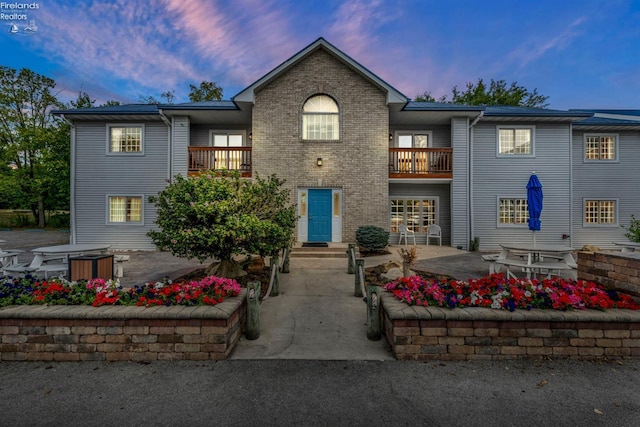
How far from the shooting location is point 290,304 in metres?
5.26

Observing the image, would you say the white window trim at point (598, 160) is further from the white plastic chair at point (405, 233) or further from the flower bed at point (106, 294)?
the flower bed at point (106, 294)

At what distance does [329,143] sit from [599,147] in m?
13.0

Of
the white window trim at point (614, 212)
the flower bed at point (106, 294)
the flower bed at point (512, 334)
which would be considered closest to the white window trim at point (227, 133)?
the flower bed at point (106, 294)

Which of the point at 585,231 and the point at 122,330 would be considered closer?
the point at 122,330

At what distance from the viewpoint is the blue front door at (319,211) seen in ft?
36.7

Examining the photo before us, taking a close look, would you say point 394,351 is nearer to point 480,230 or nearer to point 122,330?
point 122,330

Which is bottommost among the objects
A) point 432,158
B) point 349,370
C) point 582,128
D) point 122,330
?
point 349,370

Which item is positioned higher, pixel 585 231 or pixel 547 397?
pixel 585 231

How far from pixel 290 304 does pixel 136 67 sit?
26065 mm

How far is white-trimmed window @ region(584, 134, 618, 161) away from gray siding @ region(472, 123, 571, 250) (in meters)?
1.69

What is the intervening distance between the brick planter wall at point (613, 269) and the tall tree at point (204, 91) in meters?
29.6

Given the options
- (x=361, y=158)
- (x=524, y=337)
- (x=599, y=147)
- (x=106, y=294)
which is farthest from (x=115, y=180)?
(x=599, y=147)

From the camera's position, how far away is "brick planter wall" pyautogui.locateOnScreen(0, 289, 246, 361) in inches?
126

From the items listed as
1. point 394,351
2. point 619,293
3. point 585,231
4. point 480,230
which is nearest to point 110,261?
point 394,351
